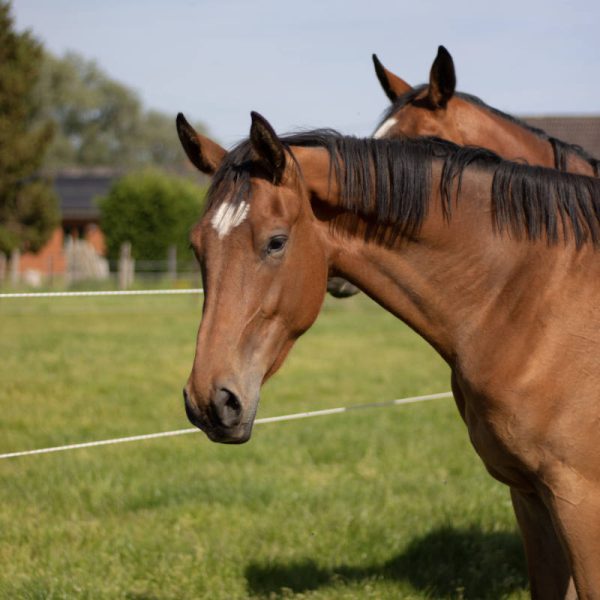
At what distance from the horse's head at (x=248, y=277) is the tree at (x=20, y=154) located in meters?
26.3

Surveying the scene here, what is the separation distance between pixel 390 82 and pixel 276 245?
3.27 m

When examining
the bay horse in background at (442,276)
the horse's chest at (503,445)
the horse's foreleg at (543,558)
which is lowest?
the horse's foreleg at (543,558)

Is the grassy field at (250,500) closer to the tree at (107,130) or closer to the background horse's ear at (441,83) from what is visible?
the background horse's ear at (441,83)

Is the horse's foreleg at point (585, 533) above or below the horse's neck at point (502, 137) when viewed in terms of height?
below

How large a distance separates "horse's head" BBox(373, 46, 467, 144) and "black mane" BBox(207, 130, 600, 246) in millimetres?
1853

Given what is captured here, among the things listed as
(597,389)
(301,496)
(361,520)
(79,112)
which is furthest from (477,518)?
(79,112)

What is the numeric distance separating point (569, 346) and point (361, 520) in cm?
277

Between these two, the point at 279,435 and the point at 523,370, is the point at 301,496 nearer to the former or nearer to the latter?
the point at 279,435

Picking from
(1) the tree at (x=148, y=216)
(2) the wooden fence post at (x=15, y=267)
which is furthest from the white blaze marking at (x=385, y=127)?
(1) the tree at (x=148, y=216)

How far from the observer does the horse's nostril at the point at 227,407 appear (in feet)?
8.16

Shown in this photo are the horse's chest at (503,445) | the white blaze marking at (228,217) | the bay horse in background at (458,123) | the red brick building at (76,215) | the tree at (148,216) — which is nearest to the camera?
the white blaze marking at (228,217)

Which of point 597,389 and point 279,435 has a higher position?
point 597,389

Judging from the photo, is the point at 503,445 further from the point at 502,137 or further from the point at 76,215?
the point at 76,215

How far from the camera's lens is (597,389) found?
272 centimetres
